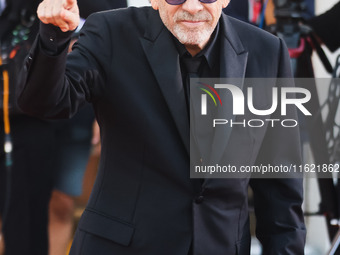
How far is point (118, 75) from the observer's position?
7.41ft

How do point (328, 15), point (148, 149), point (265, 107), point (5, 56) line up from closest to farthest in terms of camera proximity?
point (148, 149) < point (265, 107) < point (5, 56) < point (328, 15)

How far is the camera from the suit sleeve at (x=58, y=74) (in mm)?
1957

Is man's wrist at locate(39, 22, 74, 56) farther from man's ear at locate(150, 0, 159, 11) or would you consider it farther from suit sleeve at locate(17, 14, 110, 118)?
man's ear at locate(150, 0, 159, 11)

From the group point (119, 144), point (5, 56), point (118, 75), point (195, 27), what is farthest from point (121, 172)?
point (5, 56)

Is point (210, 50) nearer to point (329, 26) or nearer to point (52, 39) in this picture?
point (52, 39)

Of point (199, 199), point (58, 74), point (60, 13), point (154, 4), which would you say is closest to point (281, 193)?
point (199, 199)

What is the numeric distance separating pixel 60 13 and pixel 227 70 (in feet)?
2.13

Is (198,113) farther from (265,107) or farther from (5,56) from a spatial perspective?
(5,56)

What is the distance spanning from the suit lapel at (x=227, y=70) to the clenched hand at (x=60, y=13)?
1.94 ft

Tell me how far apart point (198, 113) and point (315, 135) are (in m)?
2.05

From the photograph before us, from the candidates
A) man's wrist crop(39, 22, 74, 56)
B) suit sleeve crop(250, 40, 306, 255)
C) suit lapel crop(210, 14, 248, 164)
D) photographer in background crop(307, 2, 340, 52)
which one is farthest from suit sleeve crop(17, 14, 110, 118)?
photographer in background crop(307, 2, 340, 52)

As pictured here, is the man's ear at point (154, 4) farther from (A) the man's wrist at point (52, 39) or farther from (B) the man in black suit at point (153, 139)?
(A) the man's wrist at point (52, 39)

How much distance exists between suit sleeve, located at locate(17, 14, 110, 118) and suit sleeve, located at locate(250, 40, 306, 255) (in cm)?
63

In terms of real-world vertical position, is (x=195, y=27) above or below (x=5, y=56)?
above
